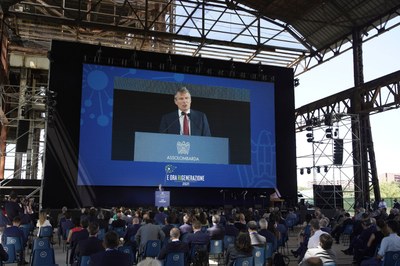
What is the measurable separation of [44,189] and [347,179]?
1340cm

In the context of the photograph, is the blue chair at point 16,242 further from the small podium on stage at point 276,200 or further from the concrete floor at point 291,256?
the small podium on stage at point 276,200

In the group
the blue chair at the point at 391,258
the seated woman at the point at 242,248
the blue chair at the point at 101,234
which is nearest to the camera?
the seated woman at the point at 242,248

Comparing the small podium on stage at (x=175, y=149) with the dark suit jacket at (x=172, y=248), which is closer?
the dark suit jacket at (x=172, y=248)

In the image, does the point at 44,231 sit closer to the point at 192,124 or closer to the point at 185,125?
the point at 185,125

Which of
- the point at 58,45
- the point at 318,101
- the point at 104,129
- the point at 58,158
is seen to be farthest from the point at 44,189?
the point at 318,101

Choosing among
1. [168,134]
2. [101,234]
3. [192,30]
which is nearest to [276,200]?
[168,134]

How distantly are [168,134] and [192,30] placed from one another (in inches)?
223

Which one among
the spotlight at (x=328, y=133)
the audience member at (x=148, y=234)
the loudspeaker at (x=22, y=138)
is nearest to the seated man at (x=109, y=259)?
the audience member at (x=148, y=234)

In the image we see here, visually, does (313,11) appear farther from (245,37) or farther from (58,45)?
(58,45)

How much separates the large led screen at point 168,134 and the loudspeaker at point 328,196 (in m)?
2.14

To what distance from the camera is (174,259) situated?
571 cm

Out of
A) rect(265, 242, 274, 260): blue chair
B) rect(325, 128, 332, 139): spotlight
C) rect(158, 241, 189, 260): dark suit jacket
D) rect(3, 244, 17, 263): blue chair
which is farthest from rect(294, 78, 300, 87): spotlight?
rect(3, 244, 17, 263): blue chair

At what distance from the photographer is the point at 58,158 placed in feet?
55.1

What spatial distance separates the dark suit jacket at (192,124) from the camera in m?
18.0
